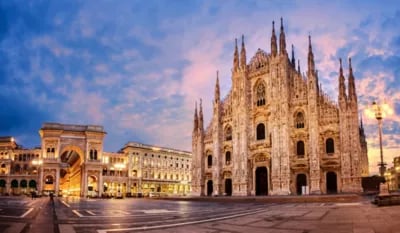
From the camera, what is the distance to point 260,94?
55938mm

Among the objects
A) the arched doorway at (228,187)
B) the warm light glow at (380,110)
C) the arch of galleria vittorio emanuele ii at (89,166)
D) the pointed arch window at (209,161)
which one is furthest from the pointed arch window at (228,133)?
the warm light glow at (380,110)

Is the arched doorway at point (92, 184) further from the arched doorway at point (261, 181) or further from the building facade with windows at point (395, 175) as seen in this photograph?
the building facade with windows at point (395, 175)

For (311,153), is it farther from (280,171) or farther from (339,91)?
(339,91)

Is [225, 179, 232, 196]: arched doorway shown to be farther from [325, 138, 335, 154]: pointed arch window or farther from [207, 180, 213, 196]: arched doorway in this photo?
[325, 138, 335, 154]: pointed arch window

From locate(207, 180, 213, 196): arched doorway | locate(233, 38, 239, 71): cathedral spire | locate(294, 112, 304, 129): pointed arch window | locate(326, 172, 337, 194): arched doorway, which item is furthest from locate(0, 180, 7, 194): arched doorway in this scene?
locate(326, 172, 337, 194): arched doorway

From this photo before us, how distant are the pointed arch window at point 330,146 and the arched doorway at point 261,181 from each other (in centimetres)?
1022

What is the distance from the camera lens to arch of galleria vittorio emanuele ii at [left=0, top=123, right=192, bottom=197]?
81375 millimetres

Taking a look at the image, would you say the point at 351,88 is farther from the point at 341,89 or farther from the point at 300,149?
the point at 300,149

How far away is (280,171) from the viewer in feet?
162

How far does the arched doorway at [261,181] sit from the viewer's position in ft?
175

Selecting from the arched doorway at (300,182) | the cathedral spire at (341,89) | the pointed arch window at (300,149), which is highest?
the cathedral spire at (341,89)

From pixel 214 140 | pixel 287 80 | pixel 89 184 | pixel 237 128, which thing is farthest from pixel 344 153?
pixel 89 184

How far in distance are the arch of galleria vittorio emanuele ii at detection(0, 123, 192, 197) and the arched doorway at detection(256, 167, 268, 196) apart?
117ft

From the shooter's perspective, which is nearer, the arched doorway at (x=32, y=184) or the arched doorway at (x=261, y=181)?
the arched doorway at (x=261, y=181)
